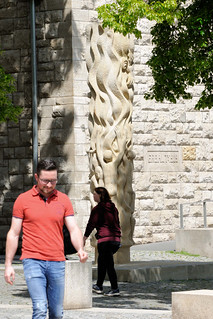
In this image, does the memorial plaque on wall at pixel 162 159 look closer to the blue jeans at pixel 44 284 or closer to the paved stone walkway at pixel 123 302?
the paved stone walkway at pixel 123 302

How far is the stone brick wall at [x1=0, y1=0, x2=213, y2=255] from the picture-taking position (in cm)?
2378

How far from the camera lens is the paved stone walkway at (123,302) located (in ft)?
35.8

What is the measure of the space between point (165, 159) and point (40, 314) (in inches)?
689

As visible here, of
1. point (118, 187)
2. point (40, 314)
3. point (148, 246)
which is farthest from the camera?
point (148, 246)

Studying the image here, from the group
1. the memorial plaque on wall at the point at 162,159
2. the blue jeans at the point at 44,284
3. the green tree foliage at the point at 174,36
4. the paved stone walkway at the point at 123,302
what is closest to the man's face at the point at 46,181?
the blue jeans at the point at 44,284

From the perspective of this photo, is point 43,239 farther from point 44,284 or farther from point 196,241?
point 196,241

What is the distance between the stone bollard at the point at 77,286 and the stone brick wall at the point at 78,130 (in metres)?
11.1

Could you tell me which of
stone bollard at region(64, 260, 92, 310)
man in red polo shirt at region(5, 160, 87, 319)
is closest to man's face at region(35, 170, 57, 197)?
man in red polo shirt at region(5, 160, 87, 319)

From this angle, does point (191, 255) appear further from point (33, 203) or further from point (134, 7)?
point (33, 203)

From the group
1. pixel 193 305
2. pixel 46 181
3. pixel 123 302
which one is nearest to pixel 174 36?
pixel 123 302

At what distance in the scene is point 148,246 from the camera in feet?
77.5

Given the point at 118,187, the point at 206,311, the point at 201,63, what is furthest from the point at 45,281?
the point at 118,187

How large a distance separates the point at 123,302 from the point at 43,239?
5.68 m

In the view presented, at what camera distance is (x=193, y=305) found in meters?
9.62
